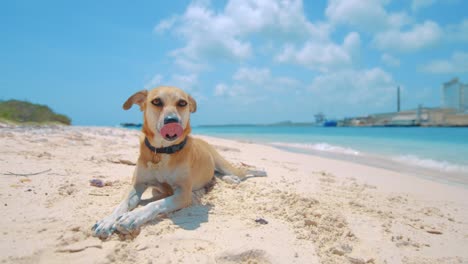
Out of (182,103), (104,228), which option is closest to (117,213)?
(104,228)

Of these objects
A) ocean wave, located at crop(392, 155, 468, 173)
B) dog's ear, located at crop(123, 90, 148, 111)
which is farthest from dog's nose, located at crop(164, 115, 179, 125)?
ocean wave, located at crop(392, 155, 468, 173)

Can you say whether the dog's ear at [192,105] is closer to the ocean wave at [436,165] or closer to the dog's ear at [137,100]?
the dog's ear at [137,100]

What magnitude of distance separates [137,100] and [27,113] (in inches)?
941

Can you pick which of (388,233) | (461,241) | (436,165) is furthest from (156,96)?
(436,165)

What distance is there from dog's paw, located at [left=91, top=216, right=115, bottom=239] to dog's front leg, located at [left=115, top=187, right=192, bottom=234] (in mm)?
55

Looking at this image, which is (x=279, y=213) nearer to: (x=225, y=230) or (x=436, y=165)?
(x=225, y=230)

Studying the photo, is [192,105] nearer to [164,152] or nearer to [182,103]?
[182,103]

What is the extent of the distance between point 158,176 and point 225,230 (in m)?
1.05

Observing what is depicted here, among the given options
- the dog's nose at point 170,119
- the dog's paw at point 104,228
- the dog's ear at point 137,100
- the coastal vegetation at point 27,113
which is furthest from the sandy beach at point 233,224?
the coastal vegetation at point 27,113

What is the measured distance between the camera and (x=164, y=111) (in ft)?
9.22

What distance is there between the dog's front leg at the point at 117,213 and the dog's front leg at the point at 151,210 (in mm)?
76

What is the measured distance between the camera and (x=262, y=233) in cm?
244

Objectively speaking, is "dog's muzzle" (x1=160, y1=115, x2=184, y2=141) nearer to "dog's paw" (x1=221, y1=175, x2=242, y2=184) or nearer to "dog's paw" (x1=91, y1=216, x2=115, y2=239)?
"dog's paw" (x1=91, y1=216, x2=115, y2=239)

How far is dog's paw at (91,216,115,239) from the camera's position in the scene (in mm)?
2191
